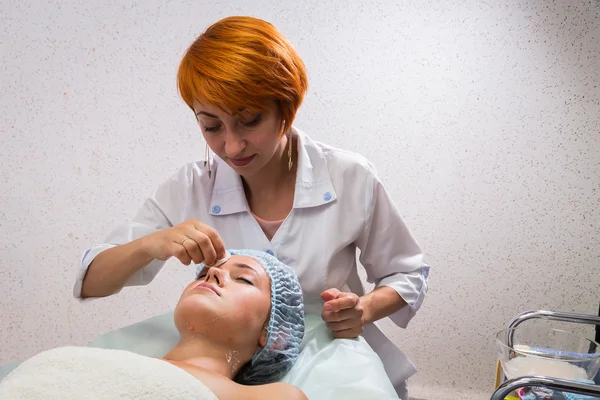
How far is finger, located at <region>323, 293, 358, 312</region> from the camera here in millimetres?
1593

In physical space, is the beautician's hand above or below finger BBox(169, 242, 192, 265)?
below

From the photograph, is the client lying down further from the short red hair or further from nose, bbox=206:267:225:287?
the short red hair

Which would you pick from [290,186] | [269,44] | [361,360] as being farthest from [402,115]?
[361,360]

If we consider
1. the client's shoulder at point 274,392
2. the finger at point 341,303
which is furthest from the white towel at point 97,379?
the finger at point 341,303

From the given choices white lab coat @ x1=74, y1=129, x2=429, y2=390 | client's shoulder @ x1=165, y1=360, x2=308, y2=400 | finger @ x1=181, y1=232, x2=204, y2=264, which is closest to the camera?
client's shoulder @ x1=165, y1=360, x2=308, y2=400

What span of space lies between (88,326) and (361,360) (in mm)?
2052

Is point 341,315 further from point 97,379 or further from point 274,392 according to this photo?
point 97,379

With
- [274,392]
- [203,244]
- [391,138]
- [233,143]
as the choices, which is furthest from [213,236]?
[391,138]

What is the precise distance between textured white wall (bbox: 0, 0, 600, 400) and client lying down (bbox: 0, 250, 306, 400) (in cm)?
145

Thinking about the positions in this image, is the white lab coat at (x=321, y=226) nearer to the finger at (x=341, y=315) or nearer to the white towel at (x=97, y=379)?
the finger at (x=341, y=315)

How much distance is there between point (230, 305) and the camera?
148cm

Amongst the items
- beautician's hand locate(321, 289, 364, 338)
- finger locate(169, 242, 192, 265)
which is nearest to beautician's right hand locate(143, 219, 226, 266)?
finger locate(169, 242, 192, 265)

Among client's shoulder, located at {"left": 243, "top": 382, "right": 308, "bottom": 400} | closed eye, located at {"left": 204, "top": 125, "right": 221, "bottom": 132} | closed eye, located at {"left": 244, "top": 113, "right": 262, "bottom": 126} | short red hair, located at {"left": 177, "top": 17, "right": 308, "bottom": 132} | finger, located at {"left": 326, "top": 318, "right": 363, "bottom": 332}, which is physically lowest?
finger, located at {"left": 326, "top": 318, "right": 363, "bottom": 332}

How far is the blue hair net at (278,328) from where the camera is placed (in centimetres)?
153
